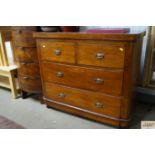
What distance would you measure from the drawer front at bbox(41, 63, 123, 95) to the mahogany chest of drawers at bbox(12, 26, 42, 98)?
0.21 m

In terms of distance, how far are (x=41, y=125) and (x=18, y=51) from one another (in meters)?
0.92

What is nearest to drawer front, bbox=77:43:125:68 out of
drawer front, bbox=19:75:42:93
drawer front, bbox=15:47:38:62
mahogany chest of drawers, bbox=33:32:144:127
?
mahogany chest of drawers, bbox=33:32:144:127

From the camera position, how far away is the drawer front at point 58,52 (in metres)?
1.55

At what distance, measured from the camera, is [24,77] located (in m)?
2.07

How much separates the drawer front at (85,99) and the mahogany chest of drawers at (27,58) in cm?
22

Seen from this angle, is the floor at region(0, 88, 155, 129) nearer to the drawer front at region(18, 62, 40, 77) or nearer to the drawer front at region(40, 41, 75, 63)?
the drawer front at region(18, 62, 40, 77)

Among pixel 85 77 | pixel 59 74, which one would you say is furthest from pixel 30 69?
pixel 85 77

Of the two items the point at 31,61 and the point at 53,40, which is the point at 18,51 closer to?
the point at 31,61

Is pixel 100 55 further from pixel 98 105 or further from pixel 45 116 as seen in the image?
pixel 45 116

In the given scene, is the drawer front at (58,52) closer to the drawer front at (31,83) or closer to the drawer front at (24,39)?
the drawer front at (24,39)

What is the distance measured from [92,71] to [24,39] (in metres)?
0.90

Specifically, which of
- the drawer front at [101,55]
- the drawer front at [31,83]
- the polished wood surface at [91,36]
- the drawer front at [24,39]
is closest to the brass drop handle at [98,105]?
the drawer front at [101,55]

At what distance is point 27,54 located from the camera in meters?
1.93
